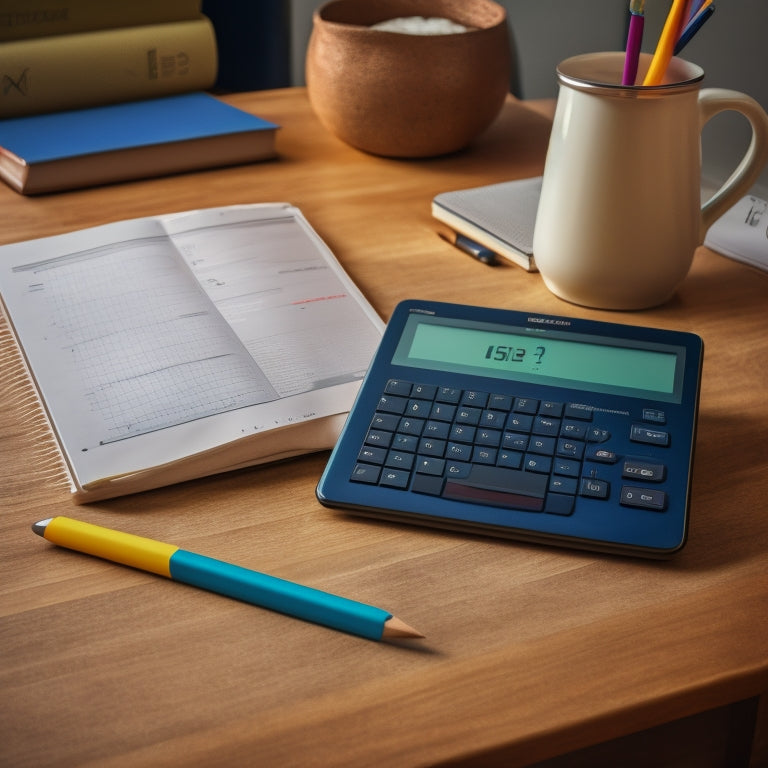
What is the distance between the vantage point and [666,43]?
0.68 m

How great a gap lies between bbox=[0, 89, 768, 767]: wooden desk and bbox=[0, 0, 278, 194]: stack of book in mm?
393

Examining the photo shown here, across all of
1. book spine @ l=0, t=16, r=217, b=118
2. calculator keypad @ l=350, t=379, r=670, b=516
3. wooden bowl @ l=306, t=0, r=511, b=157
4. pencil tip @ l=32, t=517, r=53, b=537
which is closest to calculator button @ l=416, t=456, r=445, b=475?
calculator keypad @ l=350, t=379, r=670, b=516

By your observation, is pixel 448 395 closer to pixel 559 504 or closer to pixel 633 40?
pixel 559 504

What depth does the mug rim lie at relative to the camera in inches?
26.1

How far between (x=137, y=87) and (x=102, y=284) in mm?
459

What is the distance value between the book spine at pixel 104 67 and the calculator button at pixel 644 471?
2.68ft

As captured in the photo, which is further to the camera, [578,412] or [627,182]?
[627,182]

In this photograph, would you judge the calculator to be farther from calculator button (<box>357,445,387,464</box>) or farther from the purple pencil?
the purple pencil

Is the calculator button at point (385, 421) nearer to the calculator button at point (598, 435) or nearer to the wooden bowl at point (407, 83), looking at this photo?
the calculator button at point (598, 435)

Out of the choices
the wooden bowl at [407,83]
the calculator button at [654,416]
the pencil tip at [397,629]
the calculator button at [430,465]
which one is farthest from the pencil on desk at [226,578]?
the wooden bowl at [407,83]

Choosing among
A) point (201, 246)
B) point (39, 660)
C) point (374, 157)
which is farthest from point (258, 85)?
point (39, 660)

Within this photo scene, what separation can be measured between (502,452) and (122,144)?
0.62 metres

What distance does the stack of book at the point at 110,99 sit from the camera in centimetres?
99

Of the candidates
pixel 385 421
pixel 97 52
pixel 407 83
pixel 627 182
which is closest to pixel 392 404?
pixel 385 421
